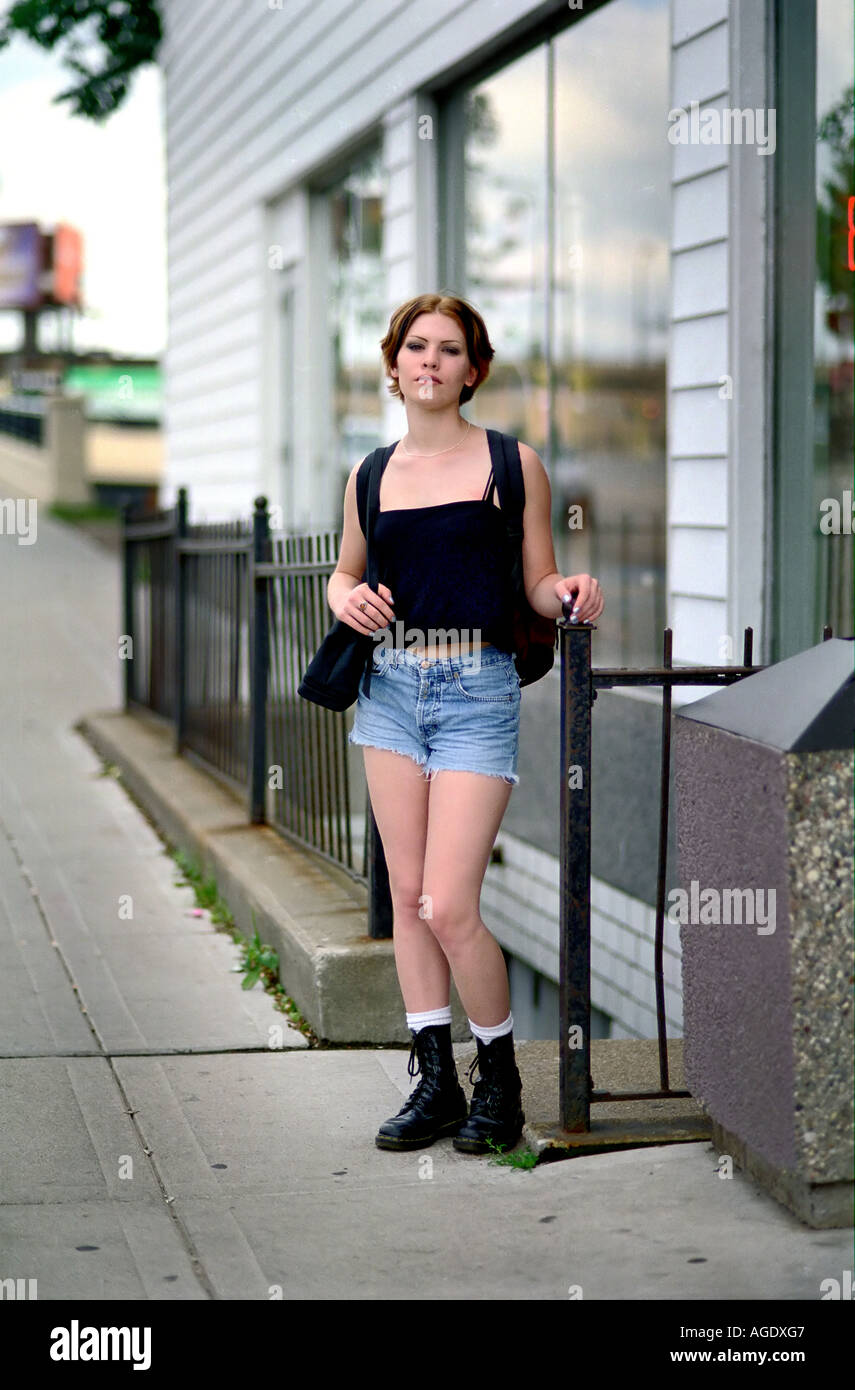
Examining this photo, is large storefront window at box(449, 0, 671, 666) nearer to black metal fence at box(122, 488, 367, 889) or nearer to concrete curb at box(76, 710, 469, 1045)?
black metal fence at box(122, 488, 367, 889)

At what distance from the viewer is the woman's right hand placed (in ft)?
12.5

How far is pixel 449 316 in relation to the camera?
151 inches

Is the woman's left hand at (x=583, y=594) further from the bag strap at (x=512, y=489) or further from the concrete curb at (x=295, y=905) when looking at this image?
the concrete curb at (x=295, y=905)

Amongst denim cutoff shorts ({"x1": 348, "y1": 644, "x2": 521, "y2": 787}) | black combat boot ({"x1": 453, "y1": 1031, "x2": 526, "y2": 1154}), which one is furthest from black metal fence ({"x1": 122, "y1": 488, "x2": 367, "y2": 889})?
denim cutoff shorts ({"x1": 348, "y1": 644, "x2": 521, "y2": 787})

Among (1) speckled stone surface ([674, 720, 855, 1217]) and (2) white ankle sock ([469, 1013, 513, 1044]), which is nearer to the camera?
(1) speckled stone surface ([674, 720, 855, 1217])

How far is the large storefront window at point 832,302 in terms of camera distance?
222 inches

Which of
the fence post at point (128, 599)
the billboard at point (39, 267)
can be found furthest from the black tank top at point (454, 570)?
the billboard at point (39, 267)

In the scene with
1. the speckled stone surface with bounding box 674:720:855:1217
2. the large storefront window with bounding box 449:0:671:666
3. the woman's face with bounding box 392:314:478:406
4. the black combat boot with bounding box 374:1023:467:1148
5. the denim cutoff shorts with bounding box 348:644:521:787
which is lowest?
the black combat boot with bounding box 374:1023:467:1148

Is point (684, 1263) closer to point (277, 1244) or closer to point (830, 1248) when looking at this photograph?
point (830, 1248)

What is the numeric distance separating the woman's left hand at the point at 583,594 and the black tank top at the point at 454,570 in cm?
15

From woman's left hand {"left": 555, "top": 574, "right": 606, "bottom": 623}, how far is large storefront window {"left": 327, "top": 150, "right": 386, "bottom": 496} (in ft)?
20.8

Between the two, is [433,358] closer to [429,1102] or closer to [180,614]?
[429,1102]

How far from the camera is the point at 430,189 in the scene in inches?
344

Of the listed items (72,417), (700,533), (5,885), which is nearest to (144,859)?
(5,885)
